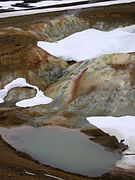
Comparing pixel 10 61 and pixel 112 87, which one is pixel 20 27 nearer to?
pixel 10 61

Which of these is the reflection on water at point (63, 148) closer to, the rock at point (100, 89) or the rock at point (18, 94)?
the rock at point (100, 89)

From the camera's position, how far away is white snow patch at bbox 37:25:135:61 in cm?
1628

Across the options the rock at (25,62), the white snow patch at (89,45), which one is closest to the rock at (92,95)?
the rock at (25,62)

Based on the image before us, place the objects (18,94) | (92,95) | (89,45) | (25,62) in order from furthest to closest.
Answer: (89,45) < (25,62) < (18,94) < (92,95)

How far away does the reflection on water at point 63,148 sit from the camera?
8.44 m

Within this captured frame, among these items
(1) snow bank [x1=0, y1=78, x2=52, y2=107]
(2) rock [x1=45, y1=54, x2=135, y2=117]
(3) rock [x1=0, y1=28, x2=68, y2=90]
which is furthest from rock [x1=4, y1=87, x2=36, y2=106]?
(2) rock [x1=45, y1=54, x2=135, y2=117]

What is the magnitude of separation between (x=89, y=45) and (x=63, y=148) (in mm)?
9285

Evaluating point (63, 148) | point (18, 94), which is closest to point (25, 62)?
point (18, 94)

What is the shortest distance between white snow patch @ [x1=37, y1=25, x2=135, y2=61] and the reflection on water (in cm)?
659

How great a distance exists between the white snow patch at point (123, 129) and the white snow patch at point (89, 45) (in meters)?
5.49

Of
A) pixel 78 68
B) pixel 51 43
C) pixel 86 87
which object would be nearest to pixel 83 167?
pixel 86 87

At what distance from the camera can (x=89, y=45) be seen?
1720 centimetres

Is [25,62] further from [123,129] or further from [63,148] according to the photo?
[123,129]

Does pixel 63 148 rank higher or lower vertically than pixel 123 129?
lower
